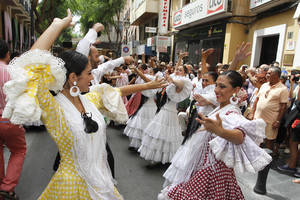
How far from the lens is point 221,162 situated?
2.08 metres

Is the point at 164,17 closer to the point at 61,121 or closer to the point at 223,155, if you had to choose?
the point at 223,155

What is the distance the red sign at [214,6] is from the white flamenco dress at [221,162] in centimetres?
1009

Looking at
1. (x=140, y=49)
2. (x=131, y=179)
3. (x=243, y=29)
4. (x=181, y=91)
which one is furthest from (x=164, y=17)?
(x=131, y=179)

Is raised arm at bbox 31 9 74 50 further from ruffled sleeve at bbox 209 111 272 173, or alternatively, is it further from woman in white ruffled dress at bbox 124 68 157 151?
woman in white ruffled dress at bbox 124 68 157 151

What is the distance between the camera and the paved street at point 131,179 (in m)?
3.33

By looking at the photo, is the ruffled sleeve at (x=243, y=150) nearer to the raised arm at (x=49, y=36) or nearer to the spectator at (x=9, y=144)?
the raised arm at (x=49, y=36)

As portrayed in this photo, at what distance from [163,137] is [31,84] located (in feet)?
9.89

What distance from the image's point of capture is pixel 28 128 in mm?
5910

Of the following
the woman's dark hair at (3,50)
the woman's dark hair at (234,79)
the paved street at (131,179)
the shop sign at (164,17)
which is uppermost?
the shop sign at (164,17)

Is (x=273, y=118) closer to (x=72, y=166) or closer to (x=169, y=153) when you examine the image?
(x=169, y=153)

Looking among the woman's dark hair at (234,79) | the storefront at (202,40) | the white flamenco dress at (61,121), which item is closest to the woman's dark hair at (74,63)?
the white flamenco dress at (61,121)

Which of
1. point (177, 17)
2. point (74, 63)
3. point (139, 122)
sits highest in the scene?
point (177, 17)

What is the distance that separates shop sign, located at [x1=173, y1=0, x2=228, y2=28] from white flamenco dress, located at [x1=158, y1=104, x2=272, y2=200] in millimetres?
10011

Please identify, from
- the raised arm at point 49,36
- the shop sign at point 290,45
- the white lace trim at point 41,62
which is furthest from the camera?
the shop sign at point 290,45
